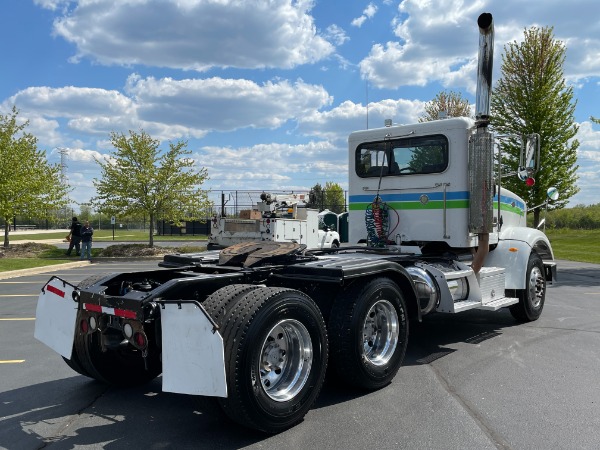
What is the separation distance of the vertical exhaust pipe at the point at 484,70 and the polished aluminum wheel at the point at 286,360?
424cm

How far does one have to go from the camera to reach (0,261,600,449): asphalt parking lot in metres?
3.88

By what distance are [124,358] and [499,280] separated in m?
5.10

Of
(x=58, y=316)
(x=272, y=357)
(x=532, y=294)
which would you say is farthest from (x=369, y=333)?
(x=532, y=294)

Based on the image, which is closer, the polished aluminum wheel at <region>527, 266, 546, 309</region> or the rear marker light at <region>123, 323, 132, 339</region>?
the rear marker light at <region>123, 323, 132, 339</region>

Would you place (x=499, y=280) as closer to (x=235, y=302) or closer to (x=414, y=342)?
(x=414, y=342)

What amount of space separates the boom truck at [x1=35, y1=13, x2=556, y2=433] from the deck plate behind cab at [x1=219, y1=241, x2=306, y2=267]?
0.07 feet

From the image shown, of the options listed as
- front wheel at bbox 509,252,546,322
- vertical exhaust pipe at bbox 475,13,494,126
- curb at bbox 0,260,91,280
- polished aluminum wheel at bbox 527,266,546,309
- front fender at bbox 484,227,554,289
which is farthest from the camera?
curb at bbox 0,260,91,280

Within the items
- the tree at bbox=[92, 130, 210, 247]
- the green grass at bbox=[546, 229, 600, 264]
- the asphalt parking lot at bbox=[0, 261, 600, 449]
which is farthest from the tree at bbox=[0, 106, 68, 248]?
the green grass at bbox=[546, 229, 600, 264]

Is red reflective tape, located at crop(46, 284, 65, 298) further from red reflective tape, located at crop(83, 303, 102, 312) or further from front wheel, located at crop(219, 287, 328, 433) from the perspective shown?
front wheel, located at crop(219, 287, 328, 433)

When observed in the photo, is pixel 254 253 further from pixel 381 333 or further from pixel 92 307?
pixel 92 307

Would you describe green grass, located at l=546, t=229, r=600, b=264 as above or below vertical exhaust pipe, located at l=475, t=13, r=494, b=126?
below

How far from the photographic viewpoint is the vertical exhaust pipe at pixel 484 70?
6.82 meters

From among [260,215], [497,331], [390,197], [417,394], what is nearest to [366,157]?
[390,197]

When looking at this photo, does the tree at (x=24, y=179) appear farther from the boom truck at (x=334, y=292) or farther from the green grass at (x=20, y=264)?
the boom truck at (x=334, y=292)
